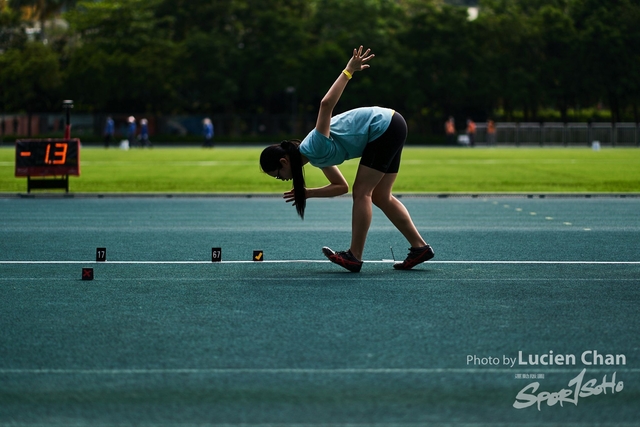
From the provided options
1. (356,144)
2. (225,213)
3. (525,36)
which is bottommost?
(225,213)

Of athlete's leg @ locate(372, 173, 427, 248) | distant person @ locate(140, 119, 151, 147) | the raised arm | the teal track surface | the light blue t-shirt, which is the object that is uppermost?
the raised arm

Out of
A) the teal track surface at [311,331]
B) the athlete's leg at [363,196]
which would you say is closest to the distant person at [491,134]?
the teal track surface at [311,331]

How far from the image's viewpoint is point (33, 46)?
7575 centimetres

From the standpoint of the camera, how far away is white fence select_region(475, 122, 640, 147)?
65.6m

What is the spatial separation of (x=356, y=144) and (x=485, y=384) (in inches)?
145

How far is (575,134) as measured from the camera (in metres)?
66.1

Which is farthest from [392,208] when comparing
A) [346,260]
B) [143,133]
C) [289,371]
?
[143,133]

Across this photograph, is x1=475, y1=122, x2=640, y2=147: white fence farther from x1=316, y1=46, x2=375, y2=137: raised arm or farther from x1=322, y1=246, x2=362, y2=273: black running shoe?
x1=316, y1=46, x2=375, y2=137: raised arm

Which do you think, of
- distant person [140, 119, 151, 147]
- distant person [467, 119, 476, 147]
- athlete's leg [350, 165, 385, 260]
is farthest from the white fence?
athlete's leg [350, 165, 385, 260]

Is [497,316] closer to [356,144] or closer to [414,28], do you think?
[356,144]

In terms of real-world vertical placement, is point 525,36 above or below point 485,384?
above

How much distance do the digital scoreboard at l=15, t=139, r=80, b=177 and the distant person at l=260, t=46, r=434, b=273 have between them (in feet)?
40.5

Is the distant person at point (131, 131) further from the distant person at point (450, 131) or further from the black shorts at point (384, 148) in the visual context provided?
the black shorts at point (384, 148)

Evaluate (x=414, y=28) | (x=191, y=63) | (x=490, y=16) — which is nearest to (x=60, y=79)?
(x=191, y=63)
